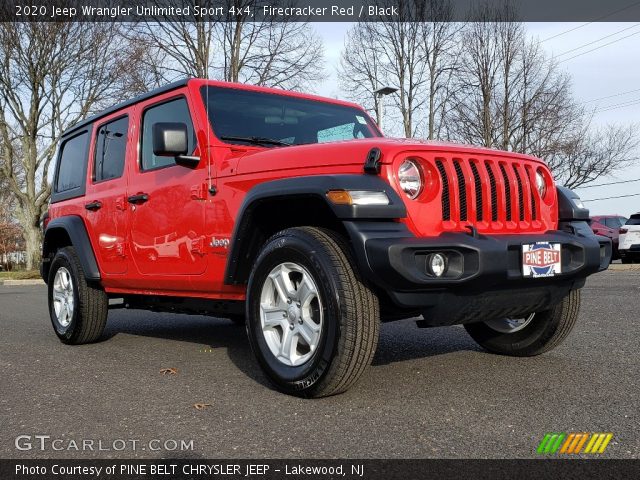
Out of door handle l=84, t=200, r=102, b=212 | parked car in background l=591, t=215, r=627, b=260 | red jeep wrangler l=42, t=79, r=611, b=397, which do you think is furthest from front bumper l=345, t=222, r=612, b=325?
parked car in background l=591, t=215, r=627, b=260

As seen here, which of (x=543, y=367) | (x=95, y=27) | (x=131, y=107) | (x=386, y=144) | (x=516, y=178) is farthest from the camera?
(x=95, y=27)

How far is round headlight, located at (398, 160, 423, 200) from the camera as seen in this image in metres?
3.20

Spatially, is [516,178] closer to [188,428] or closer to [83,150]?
[188,428]

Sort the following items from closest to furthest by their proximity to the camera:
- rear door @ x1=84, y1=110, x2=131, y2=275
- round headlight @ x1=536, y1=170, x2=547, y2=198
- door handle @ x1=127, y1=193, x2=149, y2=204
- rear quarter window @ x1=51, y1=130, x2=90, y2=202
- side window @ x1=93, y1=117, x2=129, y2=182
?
round headlight @ x1=536, y1=170, x2=547, y2=198 < door handle @ x1=127, y1=193, x2=149, y2=204 < rear door @ x1=84, y1=110, x2=131, y2=275 < side window @ x1=93, y1=117, x2=129, y2=182 < rear quarter window @ x1=51, y1=130, x2=90, y2=202

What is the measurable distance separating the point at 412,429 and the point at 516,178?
1.65 m

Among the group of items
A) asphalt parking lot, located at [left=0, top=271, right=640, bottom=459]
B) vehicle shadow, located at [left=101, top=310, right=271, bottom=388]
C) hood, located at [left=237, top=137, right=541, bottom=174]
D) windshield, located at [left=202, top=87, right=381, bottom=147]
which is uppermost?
windshield, located at [left=202, top=87, right=381, bottom=147]

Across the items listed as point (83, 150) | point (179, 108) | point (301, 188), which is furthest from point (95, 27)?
point (301, 188)

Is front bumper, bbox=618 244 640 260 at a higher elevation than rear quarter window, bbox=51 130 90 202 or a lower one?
lower

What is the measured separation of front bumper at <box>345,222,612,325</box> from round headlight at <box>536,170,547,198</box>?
0.39 meters

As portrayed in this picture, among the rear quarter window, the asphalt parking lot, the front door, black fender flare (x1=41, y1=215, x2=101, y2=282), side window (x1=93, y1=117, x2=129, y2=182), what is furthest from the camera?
the rear quarter window

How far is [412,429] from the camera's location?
2734 millimetres

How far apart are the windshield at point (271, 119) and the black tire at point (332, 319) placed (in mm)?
1264

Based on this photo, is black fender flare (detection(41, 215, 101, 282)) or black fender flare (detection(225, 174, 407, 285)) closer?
black fender flare (detection(225, 174, 407, 285))

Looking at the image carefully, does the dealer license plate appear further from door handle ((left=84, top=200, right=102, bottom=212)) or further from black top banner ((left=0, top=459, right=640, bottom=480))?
door handle ((left=84, top=200, right=102, bottom=212))
